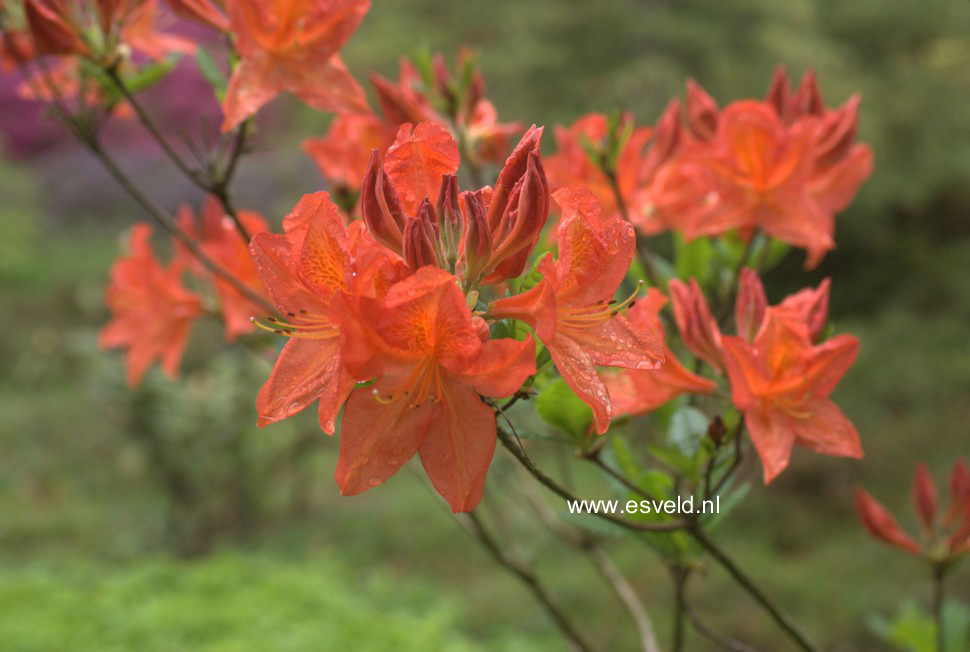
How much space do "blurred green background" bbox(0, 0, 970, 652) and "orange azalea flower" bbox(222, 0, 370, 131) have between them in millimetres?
2145

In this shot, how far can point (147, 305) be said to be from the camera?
1271mm

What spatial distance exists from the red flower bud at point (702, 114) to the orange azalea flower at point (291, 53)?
0.40 meters

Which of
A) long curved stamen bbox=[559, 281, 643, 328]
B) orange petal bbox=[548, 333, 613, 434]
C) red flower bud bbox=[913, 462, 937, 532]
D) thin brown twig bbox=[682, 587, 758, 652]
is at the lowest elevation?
red flower bud bbox=[913, 462, 937, 532]

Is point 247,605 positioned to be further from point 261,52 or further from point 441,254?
point 441,254

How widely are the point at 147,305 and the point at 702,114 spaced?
0.77m

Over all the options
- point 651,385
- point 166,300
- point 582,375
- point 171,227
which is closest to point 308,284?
point 582,375

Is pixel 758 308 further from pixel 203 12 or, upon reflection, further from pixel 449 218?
pixel 203 12

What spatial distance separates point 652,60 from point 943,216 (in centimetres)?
184

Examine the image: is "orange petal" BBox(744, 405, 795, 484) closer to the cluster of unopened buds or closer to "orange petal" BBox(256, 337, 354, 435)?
the cluster of unopened buds

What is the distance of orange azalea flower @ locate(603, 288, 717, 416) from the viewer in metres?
0.77

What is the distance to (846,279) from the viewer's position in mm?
5043

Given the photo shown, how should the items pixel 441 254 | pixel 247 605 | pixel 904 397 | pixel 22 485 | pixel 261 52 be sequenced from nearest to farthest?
1. pixel 441 254
2. pixel 261 52
3. pixel 247 605
4. pixel 904 397
5. pixel 22 485

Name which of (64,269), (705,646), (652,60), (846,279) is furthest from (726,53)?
(64,269)

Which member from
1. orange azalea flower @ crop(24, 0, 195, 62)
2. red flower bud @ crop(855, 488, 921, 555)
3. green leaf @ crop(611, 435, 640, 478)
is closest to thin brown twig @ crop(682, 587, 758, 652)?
green leaf @ crop(611, 435, 640, 478)
